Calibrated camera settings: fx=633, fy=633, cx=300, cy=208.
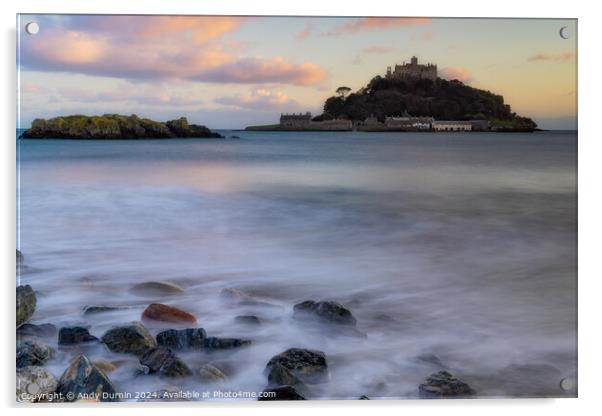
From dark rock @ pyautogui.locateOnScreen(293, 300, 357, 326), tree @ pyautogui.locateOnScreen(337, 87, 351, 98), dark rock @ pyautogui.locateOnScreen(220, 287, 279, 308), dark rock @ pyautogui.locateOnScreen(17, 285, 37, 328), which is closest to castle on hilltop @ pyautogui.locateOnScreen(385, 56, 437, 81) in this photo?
tree @ pyautogui.locateOnScreen(337, 87, 351, 98)

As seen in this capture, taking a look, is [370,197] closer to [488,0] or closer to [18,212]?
[488,0]

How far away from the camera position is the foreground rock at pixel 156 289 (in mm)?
3107

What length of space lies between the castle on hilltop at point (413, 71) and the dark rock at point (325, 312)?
1.19 meters

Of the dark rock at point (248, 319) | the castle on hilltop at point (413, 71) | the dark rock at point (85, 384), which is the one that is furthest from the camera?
the castle on hilltop at point (413, 71)

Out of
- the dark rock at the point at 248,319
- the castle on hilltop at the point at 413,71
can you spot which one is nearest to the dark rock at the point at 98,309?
the dark rock at the point at 248,319

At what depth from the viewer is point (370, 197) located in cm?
325

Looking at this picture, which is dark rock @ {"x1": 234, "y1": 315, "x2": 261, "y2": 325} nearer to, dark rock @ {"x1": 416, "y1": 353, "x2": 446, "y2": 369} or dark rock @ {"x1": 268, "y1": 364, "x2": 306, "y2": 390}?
dark rock @ {"x1": 268, "y1": 364, "x2": 306, "y2": 390}

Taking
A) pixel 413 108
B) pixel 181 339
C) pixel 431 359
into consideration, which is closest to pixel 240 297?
pixel 181 339

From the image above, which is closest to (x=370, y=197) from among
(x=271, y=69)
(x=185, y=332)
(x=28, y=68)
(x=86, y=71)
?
(x=271, y=69)

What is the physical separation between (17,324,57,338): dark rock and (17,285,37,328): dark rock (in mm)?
28

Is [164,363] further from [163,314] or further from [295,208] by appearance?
[295,208]

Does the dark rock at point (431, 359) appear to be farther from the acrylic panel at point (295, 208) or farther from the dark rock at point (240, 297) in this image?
the dark rock at point (240, 297)

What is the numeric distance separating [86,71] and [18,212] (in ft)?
2.56

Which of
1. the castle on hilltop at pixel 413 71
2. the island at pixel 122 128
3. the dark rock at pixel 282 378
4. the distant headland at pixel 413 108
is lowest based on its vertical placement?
the dark rock at pixel 282 378
